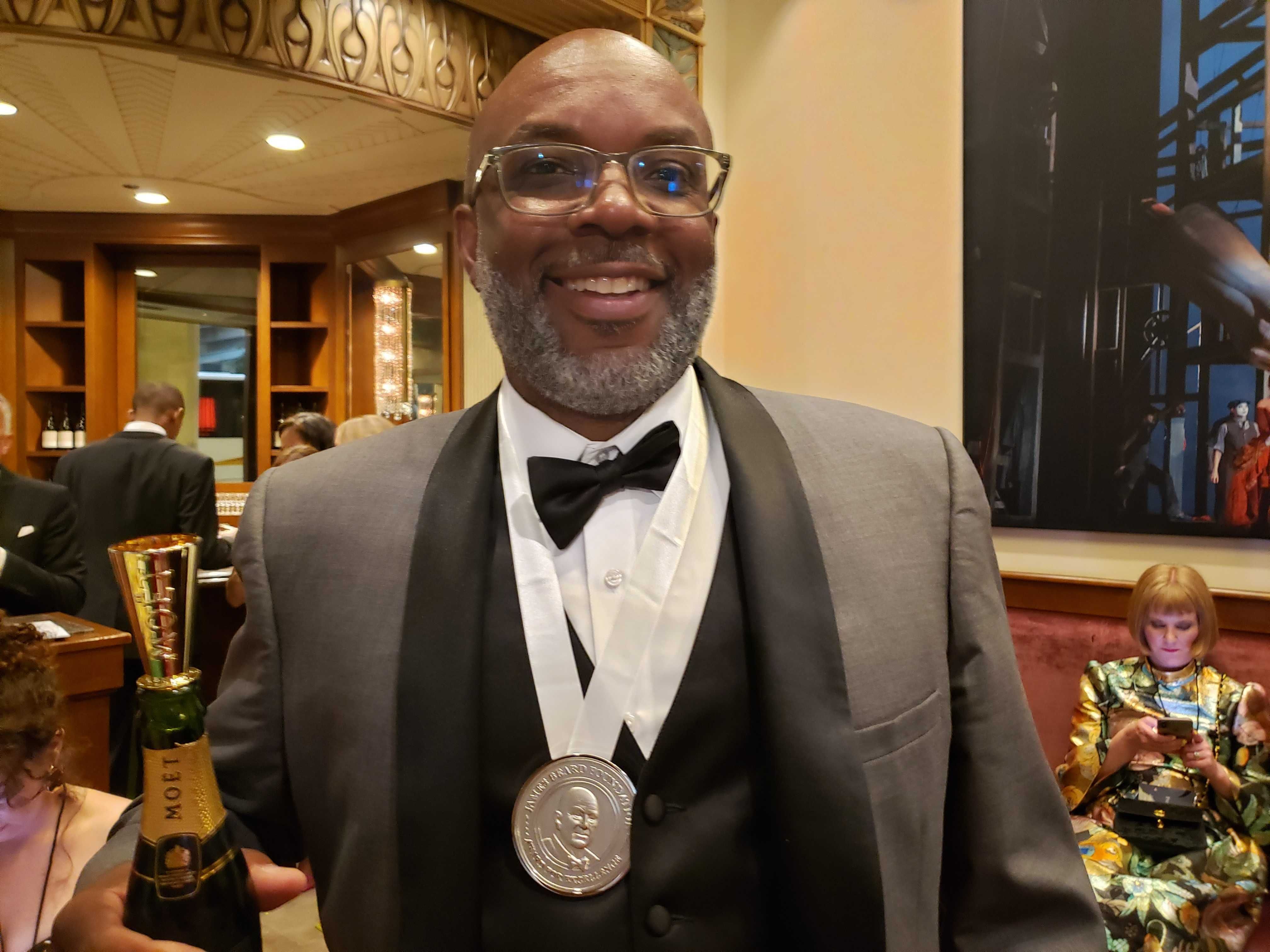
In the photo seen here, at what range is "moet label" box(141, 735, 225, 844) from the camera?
0.72m

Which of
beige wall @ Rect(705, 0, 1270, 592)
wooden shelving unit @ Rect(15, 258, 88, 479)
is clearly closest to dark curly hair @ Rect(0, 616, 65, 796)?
beige wall @ Rect(705, 0, 1270, 592)

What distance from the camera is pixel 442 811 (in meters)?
0.85

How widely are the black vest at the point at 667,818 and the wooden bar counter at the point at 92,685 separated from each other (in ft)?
6.60

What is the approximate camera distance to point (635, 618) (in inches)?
37.5

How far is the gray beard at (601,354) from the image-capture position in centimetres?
103

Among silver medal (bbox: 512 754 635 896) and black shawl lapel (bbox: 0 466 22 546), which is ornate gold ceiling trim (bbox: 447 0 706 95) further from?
silver medal (bbox: 512 754 635 896)

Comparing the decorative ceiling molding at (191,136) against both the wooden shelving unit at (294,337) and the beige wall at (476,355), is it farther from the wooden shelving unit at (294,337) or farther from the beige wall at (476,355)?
the beige wall at (476,355)

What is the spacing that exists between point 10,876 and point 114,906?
110 centimetres

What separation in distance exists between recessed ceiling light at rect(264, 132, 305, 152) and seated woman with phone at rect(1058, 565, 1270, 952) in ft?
12.7

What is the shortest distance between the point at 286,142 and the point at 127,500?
5.89 ft

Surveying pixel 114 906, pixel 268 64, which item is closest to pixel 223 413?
pixel 268 64

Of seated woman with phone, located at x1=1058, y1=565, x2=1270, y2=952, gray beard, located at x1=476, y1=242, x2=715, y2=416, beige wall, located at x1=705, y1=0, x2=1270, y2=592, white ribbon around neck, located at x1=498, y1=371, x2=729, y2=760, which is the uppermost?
beige wall, located at x1=705, y1=0, x2=1270, y2=592

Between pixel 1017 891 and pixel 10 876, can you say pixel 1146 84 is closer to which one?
pixel 1017 891

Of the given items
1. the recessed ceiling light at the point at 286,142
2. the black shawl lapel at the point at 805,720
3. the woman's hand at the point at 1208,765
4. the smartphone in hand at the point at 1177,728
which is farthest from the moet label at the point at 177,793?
the recessed ceiling light at the point at 286,142
